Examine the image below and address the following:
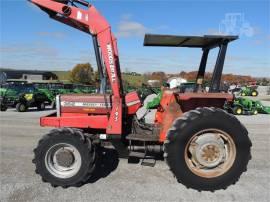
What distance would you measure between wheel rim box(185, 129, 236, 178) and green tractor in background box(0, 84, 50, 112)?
15.2m

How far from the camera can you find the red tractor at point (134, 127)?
196 inches

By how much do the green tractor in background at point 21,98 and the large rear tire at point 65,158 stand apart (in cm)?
1424

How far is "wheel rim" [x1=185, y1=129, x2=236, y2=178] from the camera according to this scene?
5027 mm

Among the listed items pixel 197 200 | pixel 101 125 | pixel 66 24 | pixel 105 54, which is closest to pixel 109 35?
pixel 105 54

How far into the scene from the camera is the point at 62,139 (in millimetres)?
5117

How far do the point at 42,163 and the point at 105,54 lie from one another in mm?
1927

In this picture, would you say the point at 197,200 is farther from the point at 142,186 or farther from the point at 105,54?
the point at 105,54

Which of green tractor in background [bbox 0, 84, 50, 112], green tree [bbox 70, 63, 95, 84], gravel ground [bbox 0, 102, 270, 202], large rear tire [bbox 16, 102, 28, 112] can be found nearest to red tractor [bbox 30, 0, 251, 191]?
gravel ground [bbox 0, 102, 270, 202]

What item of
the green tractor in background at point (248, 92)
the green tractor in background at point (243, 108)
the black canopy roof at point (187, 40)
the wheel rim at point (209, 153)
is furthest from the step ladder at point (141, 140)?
the green tractor in background at point (248, 92)

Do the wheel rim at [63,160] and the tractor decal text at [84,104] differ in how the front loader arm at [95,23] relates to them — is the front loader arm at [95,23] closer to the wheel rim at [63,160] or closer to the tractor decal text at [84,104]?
the tractor decal text at [84,104]

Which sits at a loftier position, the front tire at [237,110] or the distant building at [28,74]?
the front tire at [237,110]

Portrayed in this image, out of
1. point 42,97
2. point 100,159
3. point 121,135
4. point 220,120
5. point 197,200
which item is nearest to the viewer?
point 197,200

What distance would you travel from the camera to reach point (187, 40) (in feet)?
18.6

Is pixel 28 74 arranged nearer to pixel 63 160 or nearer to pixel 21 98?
pixel 21 98
